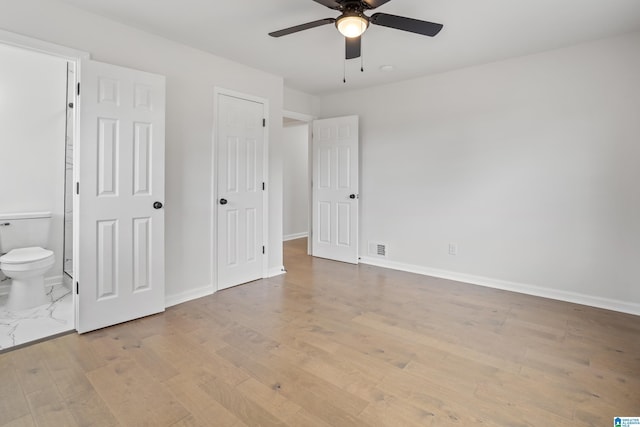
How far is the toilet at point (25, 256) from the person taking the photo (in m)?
2.84

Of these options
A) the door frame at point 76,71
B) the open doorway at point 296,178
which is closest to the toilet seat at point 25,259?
the door frame at point 76,71

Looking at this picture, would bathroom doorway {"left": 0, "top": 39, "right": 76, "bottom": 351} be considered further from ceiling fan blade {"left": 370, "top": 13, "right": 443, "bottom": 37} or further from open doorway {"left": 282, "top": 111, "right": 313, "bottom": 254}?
open doorway {"left": 282, "top": 111, "right": 313, "bottom": 254}

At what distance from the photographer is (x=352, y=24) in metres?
2.11

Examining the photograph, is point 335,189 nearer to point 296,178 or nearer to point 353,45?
point 296,178

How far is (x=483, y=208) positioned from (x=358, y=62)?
2224 mm

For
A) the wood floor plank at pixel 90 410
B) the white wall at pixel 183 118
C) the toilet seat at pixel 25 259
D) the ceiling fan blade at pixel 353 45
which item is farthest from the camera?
the toilet seat at pixel 25 259

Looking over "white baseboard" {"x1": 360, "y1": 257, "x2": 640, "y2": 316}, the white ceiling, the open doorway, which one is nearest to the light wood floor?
"white baseboard" {"x1": 360, "y1": 257, "x2": 640, "y2": 316}

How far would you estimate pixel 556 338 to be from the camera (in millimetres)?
2504

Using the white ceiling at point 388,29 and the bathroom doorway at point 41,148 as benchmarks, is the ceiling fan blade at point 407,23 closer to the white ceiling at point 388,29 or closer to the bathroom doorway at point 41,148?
the white ceiling at point 388,29

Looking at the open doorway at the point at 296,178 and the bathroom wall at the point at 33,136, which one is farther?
the open doorway at the point at 296,178

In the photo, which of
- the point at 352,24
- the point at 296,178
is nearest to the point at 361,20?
the point at 352,24

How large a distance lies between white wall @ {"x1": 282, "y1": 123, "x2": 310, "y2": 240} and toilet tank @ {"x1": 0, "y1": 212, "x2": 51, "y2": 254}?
13.6ft

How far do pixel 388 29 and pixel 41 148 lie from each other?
384 cm

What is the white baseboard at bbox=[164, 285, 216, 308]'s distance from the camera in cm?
309
